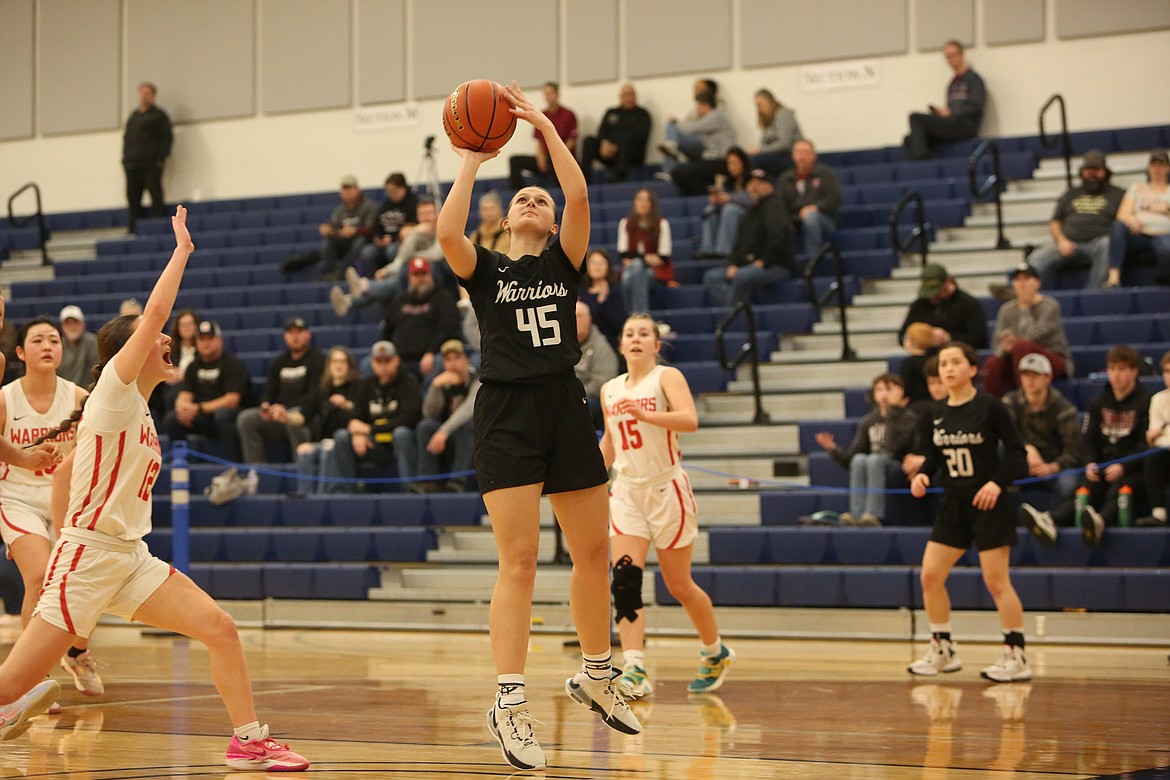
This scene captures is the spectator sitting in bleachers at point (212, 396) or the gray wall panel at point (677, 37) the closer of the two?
the spectator sitting in bleachers at point (212, 396)

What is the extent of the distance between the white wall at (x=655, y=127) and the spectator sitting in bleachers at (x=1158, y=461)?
585 centimetres

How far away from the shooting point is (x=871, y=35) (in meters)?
14.6

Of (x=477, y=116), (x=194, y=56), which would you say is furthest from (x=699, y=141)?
(x=477, y=116)

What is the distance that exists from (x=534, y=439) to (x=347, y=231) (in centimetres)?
1059

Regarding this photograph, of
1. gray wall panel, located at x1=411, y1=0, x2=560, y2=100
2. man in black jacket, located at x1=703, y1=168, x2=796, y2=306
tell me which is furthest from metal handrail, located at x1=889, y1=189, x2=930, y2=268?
gray wall panel, located at x1=411, y1=0, x2=560, y2=100

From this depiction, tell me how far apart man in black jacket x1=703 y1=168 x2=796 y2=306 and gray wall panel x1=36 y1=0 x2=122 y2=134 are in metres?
9.71

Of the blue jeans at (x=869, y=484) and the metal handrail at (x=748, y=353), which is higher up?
the metal handrail at (x=748, y=353)

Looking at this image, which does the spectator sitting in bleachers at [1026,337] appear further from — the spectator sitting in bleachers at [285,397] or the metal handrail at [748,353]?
the spectator sitting in bleachers at [285,397]

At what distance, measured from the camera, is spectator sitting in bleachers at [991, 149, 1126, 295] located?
37.0 feet

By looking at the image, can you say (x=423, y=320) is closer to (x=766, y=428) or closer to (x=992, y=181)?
(x=766, y=428)

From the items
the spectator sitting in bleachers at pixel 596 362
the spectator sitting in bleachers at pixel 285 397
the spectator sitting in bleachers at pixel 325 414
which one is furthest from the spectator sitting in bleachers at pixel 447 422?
the spectator sitting in bleachers at pixel 285 397

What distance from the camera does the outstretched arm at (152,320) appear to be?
13.8 ft

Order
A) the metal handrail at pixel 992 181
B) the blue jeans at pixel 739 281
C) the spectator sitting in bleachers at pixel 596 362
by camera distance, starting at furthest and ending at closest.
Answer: the metal handrail at pixel 992 181, the blue jeans at pixel 739 281, the spectator sitting in bleachers at pixel 596 362

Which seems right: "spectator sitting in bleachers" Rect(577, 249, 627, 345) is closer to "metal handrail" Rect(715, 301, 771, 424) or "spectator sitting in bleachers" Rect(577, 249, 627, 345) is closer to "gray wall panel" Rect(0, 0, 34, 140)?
"metal handrail" Rect(715, 301, 771, 424)
